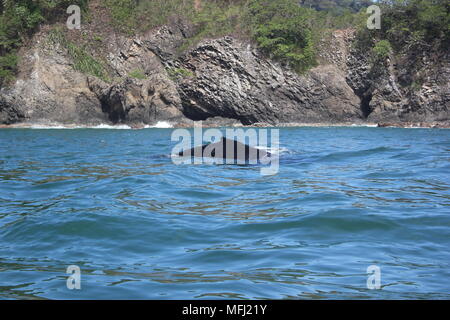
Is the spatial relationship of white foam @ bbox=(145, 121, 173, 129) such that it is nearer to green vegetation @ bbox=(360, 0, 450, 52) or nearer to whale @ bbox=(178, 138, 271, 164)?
green vegetation @ bbox=(360, 0, 450, 52)

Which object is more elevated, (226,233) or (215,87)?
(215,87)

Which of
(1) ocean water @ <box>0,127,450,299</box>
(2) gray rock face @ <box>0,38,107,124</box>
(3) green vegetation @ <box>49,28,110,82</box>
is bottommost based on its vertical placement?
(1) ocean water @ <box>0,127,450,299</box>

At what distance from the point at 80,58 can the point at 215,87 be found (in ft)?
29.8

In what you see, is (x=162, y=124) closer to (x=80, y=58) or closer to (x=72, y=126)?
(x=72, y=126)

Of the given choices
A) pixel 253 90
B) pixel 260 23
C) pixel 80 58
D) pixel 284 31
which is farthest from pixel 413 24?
pixel 80 58

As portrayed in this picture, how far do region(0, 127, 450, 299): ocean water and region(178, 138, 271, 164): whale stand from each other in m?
1.44

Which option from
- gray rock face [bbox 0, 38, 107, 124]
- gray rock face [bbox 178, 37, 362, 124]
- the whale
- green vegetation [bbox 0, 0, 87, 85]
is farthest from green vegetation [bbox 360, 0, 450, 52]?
the whale

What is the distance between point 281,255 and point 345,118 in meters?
31.3

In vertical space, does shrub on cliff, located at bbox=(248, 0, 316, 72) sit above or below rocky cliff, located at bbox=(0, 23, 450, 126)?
above

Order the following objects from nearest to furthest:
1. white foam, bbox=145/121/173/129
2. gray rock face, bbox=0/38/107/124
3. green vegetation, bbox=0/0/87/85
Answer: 1. gray rock face, bbox=0/38/107/124
2. green vegetation, bbox=0/0/87/85
3. white foam, bbox=145/121/173/129

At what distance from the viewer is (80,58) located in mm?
33125

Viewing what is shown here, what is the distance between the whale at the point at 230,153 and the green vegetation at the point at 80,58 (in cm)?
2289

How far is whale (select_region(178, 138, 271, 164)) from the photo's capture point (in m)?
10.8
